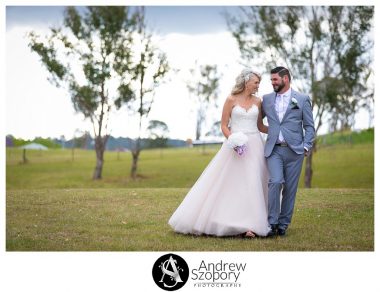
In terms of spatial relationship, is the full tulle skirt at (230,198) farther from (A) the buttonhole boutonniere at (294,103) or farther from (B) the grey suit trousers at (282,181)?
(A) the buttonhole boutonniere at (294,103)

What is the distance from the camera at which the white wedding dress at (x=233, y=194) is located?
26.6 feet

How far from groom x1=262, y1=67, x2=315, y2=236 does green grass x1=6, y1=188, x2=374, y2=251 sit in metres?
0.42

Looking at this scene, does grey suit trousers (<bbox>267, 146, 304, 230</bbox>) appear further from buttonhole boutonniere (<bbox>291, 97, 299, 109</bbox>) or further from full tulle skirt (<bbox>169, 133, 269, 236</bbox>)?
buttonhole boutonniere (<bbox>291, 97, 299, 109</bbox>)

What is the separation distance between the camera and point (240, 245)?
301 inches

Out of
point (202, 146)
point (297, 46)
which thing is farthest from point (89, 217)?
point (202, 146)

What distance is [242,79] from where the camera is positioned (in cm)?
827

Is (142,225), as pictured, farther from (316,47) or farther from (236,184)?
(316,47)

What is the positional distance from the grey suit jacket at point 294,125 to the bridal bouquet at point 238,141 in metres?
0.37

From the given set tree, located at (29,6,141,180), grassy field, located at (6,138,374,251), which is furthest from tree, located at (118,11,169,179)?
grassy field, located at (6,138,374,251)

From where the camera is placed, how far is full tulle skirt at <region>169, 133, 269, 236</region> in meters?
8.09

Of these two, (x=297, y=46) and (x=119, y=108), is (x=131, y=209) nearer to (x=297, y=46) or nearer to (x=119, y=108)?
(x=297, y=46)

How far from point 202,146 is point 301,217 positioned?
37880 mm
